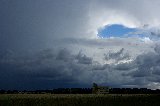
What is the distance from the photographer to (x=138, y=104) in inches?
2904

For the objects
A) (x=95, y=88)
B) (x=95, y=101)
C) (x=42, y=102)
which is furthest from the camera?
(x=95, y=88)

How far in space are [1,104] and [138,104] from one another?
28167mm

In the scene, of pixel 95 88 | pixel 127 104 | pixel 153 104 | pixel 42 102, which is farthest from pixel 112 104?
pixel 95 88

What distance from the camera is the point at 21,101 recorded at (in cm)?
7106

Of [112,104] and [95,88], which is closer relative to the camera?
[112,104]

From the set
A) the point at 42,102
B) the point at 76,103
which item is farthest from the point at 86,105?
the point at 42,102

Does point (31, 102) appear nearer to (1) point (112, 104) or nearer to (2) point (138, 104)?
(1) point (112, 104)

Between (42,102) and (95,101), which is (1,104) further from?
(95,101)

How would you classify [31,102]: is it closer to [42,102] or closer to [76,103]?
[42,102]

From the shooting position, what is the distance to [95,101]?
250ft

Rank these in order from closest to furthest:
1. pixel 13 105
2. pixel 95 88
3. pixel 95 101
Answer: pixel 13 105 < pixel 95 101 < pixel 95 88

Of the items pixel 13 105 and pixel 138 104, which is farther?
pixel 138 104

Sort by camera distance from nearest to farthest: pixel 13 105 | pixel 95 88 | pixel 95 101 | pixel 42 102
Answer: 1. pixel 13 105
2. pixel 42 102
3. pixel 95 101
4. pixel 95 88

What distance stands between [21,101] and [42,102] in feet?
13.9
